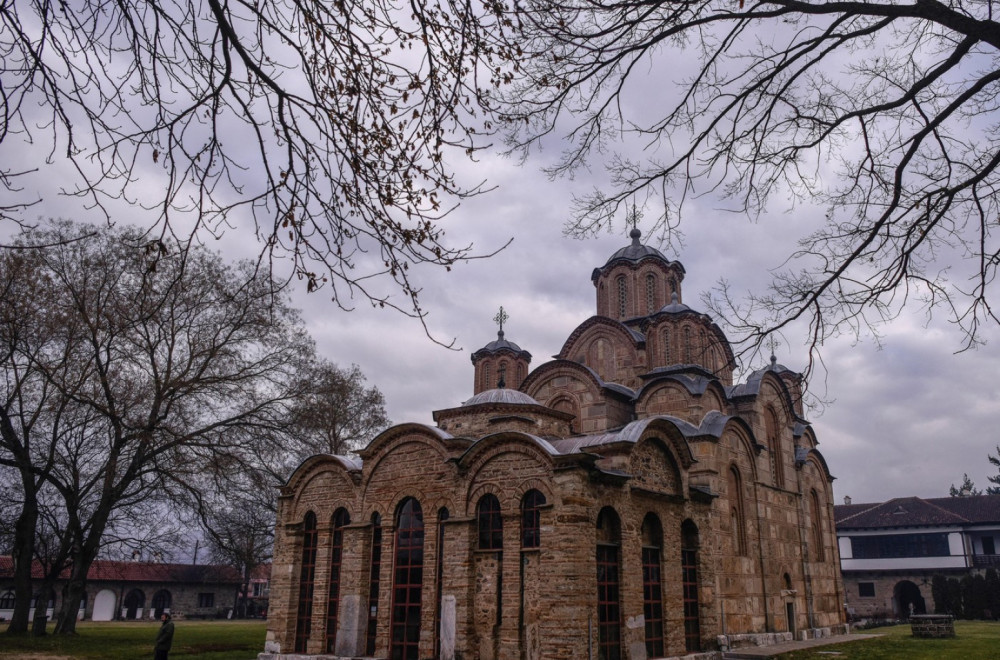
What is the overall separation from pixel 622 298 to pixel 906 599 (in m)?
22.4

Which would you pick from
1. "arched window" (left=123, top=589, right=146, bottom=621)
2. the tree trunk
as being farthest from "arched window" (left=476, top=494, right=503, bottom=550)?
"arched window" (left=123, top=589, right=146, bottom=621)

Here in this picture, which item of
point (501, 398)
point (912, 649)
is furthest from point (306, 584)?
point (912, 649)

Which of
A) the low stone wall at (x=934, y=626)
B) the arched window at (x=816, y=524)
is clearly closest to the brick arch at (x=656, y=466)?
the arched window at (x=816, y=524)

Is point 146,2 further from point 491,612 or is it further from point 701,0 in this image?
point 491,612

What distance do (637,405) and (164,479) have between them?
12297 mm

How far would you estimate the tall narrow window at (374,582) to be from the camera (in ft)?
48.3

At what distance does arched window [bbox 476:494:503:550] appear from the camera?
13453 mm

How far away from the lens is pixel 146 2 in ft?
13.9

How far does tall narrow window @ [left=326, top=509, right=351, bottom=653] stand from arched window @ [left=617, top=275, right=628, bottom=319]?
11226 mm

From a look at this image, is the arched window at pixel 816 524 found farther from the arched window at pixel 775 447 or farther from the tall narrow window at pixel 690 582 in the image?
the tall narrow window at pixel 690 582

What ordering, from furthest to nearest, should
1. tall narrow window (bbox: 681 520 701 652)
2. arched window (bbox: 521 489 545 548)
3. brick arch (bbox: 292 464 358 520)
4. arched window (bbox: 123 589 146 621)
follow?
arched window (bbox: 123 589 146 621)
brick arch (bbox: 292 464 358 520)
tall narrow window (bbox: 681 520 701 652)
arched window (bbox: 521 489 545 548)

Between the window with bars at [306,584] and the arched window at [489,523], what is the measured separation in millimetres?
4678

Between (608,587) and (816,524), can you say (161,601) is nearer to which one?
(816,524)

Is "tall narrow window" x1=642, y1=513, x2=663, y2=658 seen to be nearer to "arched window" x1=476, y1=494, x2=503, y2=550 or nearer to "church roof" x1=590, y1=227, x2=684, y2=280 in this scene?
"arched window" x1=476, y1=494, x2=503, y2=550
